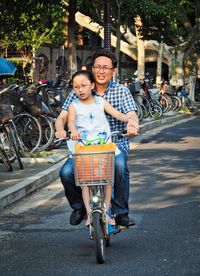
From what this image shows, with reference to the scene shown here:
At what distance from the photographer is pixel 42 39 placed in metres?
44.5

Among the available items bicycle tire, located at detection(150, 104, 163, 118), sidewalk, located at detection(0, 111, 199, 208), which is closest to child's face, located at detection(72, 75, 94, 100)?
sidewalk, located at detection(0, 111, 199, 208)

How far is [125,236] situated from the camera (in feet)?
23.8

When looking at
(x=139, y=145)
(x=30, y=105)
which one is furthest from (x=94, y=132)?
(x=139, y=145)

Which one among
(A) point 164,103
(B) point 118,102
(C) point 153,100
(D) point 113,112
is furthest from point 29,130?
(A) point 164,103

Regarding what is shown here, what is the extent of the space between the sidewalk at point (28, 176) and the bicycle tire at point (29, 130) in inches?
16.3

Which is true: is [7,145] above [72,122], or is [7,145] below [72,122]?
below

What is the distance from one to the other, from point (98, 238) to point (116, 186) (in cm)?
74

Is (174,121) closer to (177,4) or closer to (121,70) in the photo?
(177,4)

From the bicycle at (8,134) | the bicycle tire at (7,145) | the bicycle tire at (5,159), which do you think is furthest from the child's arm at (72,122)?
the bicycle tire at (7,145)

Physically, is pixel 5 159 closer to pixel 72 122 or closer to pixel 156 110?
pixel 72 122

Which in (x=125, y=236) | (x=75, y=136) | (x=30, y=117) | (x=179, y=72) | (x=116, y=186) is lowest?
(x=179, y=72)

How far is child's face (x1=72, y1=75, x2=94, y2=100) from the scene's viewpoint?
21.2ft

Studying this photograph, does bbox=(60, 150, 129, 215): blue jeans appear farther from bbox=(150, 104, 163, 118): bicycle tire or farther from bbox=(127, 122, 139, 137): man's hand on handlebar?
bbox=(150, 104, 163, 118): bicycle tire

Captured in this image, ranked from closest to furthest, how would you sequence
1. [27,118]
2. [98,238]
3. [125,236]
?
[98,238] → [125,236] → [27,118]
